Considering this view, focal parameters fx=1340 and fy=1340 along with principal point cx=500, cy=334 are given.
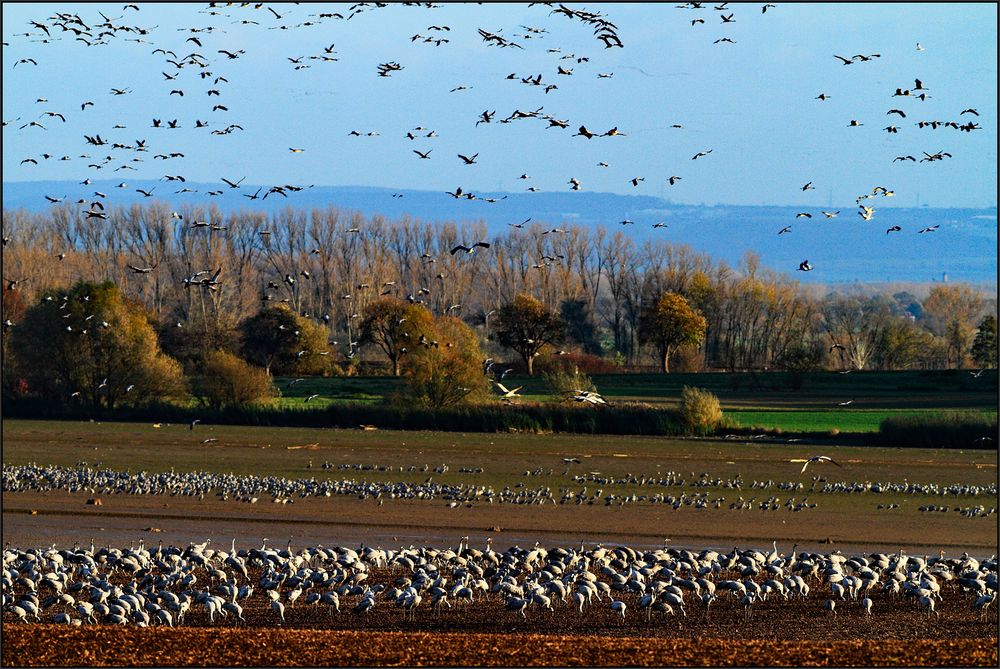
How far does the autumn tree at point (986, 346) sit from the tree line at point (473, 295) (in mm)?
180

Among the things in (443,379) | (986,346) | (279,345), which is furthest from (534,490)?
(986,346)

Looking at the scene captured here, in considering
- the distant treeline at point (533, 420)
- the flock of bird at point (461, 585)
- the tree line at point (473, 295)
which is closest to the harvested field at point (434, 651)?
the flock of bird at point (461, 585)

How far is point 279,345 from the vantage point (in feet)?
257

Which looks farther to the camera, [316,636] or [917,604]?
[917,604]

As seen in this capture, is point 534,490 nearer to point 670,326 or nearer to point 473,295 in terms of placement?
point 670,326

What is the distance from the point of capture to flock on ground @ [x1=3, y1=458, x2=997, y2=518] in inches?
1222

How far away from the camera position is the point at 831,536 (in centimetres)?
2719

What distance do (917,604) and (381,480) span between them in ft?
59.4

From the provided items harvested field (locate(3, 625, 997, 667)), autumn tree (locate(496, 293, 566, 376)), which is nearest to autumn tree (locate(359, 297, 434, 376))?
autumn tree (locate(496, 293, 566, 376))

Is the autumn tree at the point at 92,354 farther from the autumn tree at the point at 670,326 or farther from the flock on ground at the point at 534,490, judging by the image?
the autumn tree at the point at 670,326

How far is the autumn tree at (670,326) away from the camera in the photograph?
9488 cm

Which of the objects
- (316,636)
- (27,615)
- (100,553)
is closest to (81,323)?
(100,553)

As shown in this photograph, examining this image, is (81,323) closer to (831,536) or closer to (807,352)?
(831,536)

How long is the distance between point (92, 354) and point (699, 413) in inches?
1075
